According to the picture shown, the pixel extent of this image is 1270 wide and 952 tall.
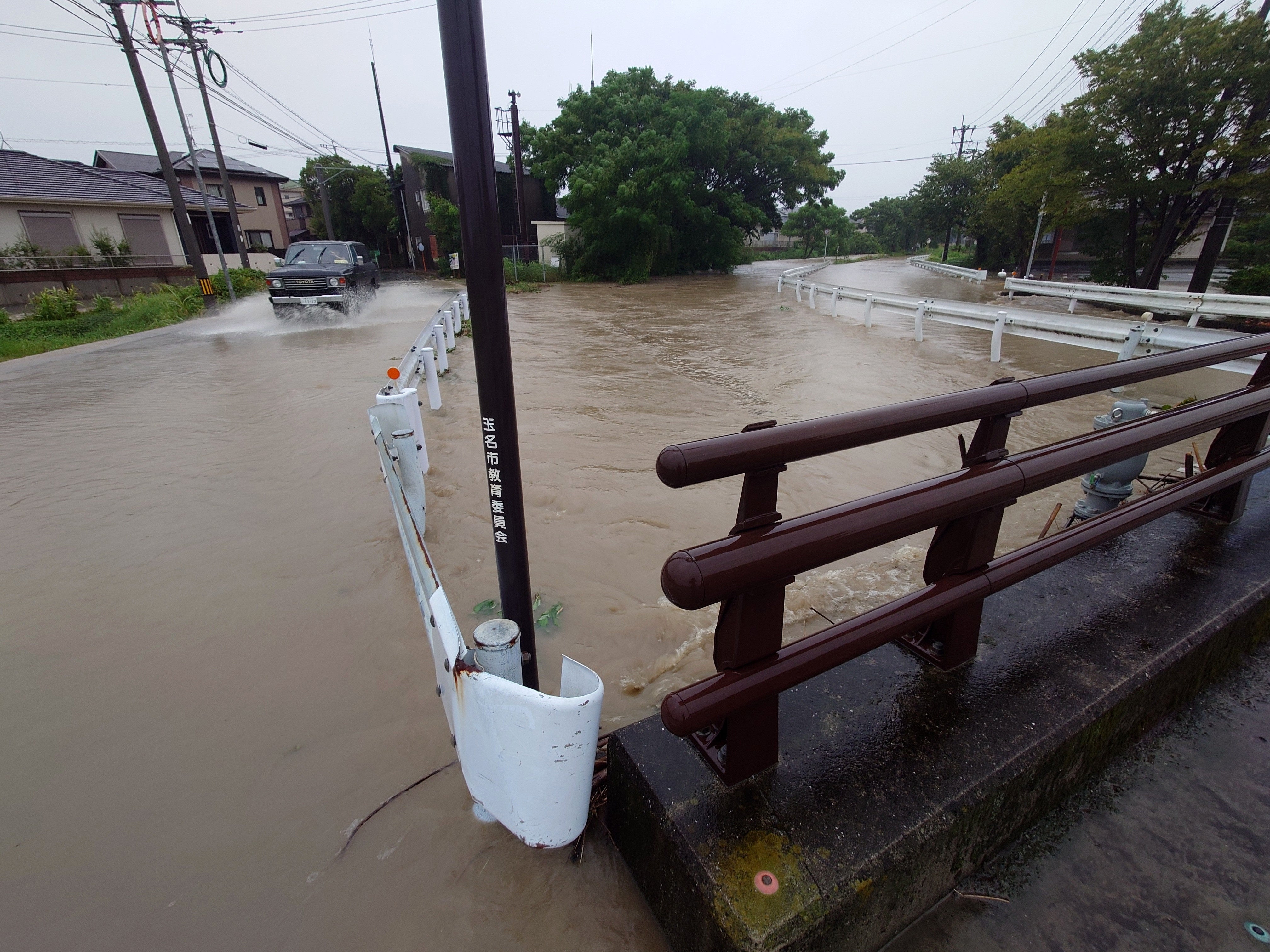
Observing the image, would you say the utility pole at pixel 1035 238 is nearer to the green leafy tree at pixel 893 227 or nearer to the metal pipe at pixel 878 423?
the metal pipe at pixel 878 423

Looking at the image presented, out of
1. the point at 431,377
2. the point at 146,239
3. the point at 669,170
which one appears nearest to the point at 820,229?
the point at 669,170

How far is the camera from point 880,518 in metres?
1.52

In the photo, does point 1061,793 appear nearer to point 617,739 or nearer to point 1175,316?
point 617,739

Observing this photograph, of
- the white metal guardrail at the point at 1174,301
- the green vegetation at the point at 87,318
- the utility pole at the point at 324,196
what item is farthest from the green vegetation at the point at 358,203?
the white metal guardrail at the point at 1174,301

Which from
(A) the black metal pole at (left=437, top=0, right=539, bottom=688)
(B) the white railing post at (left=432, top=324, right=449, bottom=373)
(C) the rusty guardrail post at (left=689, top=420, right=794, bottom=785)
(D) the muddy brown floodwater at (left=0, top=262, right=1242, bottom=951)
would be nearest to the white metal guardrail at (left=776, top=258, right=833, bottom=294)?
(D) the muddy brown floodwater at (left=0, top=262, right=1242, bottom=951)

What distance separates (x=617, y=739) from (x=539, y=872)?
1.75 feet

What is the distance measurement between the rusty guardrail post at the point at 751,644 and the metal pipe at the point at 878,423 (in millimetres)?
45

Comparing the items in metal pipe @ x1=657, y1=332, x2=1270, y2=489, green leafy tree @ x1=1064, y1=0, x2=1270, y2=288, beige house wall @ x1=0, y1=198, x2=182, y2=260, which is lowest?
metal pipe @ x1=657, y1=332, x2=1270, y2=489

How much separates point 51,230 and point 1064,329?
35409 millimetres

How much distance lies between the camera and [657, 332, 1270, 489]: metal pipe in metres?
1.26

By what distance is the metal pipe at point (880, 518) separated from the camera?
1.29 m

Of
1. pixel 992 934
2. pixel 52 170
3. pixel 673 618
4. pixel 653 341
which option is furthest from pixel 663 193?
pixel 992 934

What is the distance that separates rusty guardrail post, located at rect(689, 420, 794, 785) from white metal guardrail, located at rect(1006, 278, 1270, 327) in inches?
403

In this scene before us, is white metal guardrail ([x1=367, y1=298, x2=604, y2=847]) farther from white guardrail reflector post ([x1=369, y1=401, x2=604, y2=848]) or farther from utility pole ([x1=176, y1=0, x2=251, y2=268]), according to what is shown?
utility pole ([x1=176, y1=0, x2=251, y2=268])
